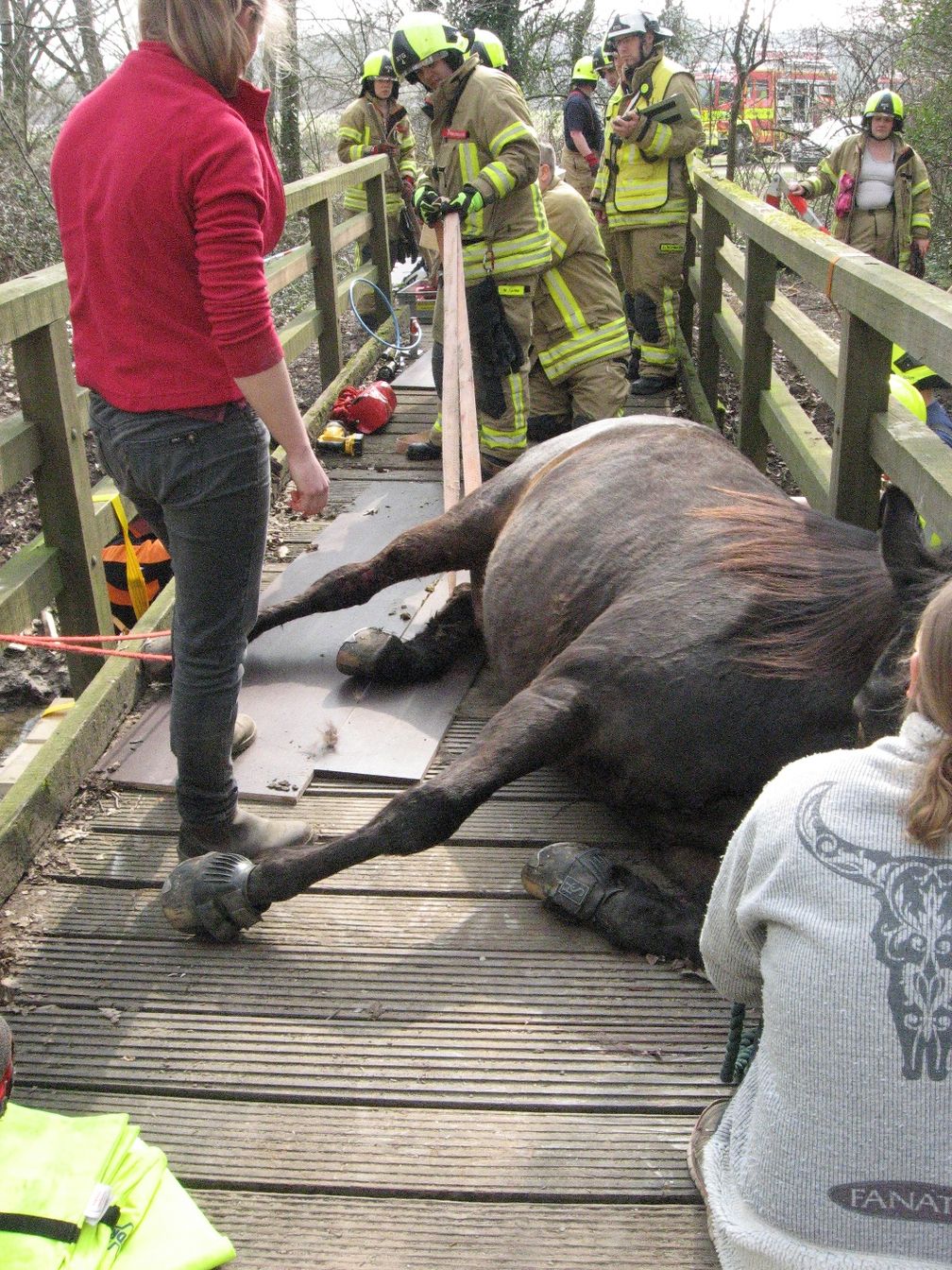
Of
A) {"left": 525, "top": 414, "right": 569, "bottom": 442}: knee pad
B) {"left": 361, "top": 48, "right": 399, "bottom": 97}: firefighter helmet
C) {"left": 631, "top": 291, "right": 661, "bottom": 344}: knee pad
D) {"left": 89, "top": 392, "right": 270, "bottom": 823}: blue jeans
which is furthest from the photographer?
{"left": 361, "top": 48, "right": 399, "bottom": 97}: firefighter helmet

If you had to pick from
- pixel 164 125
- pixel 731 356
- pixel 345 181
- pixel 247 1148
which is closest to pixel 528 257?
pixel 731 356

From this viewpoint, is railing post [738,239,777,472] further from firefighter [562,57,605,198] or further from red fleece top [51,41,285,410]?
firefighter [562,57,605,198]

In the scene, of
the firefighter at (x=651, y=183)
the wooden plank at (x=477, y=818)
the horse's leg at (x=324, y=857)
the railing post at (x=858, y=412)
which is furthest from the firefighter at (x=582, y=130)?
the horse's leg at (x=324, y=857)

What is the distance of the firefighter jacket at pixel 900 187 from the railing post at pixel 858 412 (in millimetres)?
6560

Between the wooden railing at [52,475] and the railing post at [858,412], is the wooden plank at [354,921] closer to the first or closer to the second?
the wooden railing at [52,475]

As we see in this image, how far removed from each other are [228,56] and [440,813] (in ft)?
4.94

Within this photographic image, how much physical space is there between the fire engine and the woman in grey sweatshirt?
1468 cm

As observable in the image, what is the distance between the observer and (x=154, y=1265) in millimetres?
1750

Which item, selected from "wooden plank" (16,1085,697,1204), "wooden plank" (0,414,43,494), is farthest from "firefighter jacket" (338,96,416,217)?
"wooden plank" (16,1085,697,1204)

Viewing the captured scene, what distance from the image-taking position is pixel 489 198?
16.7ft

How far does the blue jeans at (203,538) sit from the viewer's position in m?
2.34

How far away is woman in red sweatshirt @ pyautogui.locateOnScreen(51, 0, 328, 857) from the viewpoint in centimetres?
209

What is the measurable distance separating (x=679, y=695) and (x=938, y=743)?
1177 mm

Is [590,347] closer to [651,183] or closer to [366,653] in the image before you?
[651,183]
